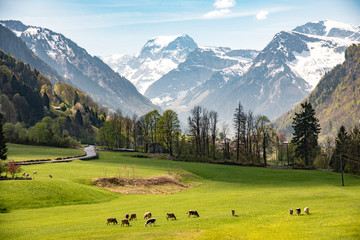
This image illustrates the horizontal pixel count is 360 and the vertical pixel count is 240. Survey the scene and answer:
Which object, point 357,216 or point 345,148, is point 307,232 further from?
point 345,148

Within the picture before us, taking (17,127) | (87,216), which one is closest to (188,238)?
(87,216)

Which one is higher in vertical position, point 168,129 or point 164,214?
point 168,129

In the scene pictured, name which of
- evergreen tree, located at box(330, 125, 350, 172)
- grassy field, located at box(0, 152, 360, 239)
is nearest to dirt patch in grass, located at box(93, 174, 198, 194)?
grassy field, located at box(0, 152, 360, 239)

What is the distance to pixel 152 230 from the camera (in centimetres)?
3067

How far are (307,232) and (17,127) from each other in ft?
540

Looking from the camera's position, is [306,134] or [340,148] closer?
[340,148]

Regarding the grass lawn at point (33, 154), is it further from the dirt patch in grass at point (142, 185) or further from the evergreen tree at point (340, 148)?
the evergreen tree at point (340, 148)

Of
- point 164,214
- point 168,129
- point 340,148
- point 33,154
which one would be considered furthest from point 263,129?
point 164,214

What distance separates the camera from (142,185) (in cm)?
6650

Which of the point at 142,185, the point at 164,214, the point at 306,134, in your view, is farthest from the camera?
the point at 306,134

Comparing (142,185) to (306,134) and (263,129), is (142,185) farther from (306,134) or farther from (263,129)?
(263,129)

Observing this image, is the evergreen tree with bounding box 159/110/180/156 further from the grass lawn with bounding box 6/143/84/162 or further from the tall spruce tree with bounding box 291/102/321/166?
the tall spruce tree with bounding box 291/102/321/166

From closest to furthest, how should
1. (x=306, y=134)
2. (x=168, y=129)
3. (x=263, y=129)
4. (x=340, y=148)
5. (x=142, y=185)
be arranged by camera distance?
(x=142, y=185) → (x=340, y=148) → (x=306, y=134) → (x=263, y=129) → (x=168, y=129)

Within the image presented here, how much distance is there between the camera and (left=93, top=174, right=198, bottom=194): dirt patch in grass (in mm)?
63112
